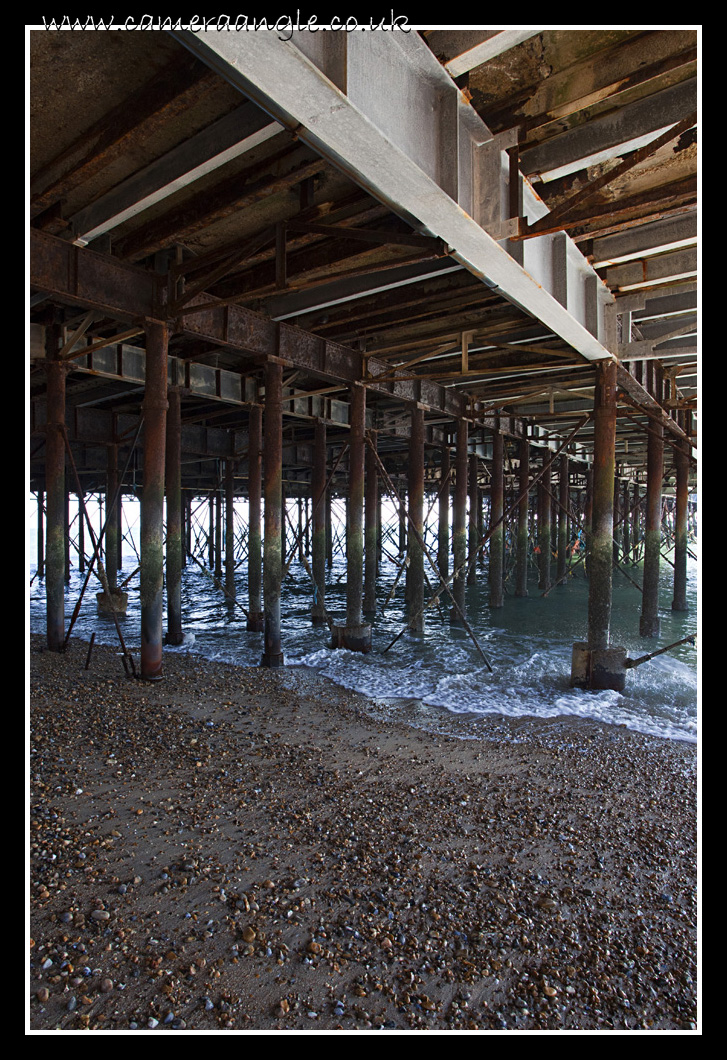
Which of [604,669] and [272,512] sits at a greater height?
[272,512]

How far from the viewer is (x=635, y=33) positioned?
369 centimetres

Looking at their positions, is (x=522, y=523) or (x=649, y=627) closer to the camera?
(x=649, y=627)

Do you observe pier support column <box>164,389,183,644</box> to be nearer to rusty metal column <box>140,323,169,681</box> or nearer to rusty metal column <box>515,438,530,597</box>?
rusty metal column <box>140,323,169,681</box>

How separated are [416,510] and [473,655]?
9.74 ft

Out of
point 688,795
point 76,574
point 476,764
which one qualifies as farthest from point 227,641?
point 76,574

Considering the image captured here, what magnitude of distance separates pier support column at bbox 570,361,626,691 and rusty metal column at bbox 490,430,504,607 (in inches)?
249

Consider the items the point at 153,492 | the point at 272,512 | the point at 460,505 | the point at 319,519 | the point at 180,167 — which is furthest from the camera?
the point at 460,505

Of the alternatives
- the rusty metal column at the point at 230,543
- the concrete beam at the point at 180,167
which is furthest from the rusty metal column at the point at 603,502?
the rusty metal column at the point at 230,543

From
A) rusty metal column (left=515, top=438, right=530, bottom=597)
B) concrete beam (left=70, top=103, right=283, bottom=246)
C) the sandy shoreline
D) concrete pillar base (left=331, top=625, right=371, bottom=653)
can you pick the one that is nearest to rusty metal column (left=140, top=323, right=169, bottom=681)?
concrete beam (left=70, top=103, right=283, bottom=246)

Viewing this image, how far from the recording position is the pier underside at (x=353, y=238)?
3707mm

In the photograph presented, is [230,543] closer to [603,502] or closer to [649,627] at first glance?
[603,502]

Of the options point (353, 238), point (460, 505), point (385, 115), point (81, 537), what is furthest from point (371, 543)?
point (385, 115)

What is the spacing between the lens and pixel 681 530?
48.4ft

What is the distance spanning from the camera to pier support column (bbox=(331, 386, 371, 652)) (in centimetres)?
987
